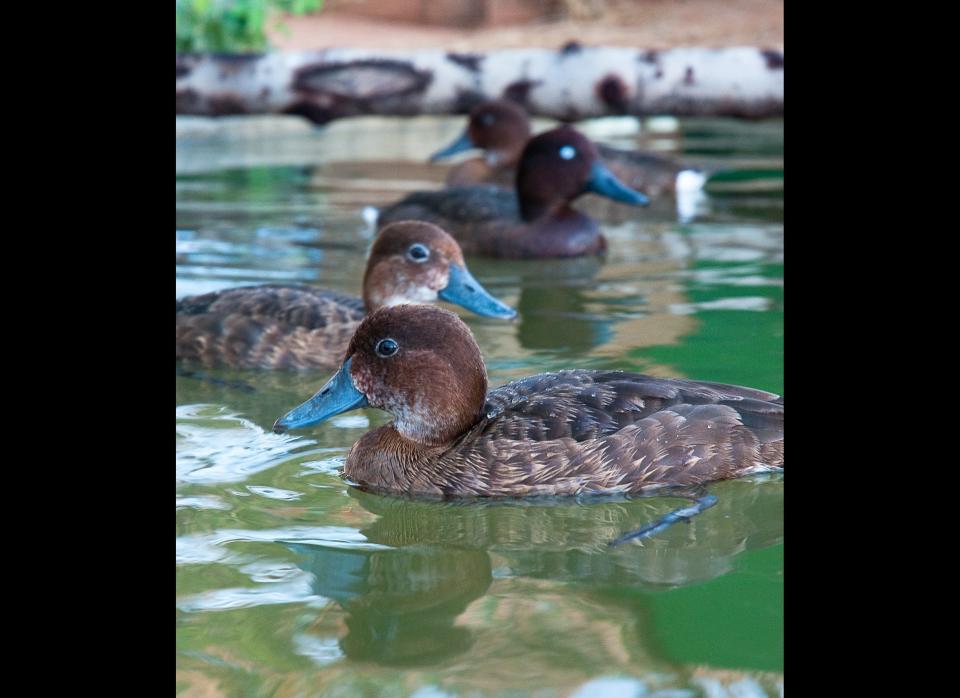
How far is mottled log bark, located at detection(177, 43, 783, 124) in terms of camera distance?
10.8 metres

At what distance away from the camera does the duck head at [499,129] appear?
11.4 m

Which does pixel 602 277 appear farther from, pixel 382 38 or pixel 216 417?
pixel 382 38

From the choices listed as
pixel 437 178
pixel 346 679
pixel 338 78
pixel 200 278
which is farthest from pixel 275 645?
pixel 437 178

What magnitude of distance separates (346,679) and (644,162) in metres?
8.66

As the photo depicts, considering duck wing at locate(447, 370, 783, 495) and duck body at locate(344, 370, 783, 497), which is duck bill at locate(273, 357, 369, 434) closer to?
duck body at locate(344, 370, 783, 497)

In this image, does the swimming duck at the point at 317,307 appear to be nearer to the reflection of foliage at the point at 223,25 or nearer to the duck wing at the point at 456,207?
the duck wing at the point at 456,207

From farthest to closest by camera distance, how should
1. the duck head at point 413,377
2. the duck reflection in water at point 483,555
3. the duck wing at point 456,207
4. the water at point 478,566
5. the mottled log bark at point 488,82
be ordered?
the mottled log bark at point 488,82, the duck wing at point 456,207, the duck head at point 413,377, the duck reflection in water at point 483,555, the water at point 478,566

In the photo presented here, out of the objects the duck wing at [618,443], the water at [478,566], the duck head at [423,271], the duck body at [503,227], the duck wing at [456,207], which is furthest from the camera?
the duck wing at [456,207]

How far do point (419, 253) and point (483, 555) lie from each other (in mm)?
2600

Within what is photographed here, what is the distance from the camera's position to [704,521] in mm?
4496

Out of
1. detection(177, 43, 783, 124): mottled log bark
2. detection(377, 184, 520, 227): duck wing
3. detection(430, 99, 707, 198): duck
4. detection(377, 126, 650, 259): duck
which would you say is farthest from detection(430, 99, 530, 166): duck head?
detection(377, 126, 650, 259): duck

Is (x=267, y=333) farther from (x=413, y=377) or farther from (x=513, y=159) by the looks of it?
(x=513, y=159)

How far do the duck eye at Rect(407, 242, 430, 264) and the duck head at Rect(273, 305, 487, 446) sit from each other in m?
1.77

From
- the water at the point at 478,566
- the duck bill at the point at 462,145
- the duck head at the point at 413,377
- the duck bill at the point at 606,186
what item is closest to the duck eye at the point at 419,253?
the water at the point at 478,566
